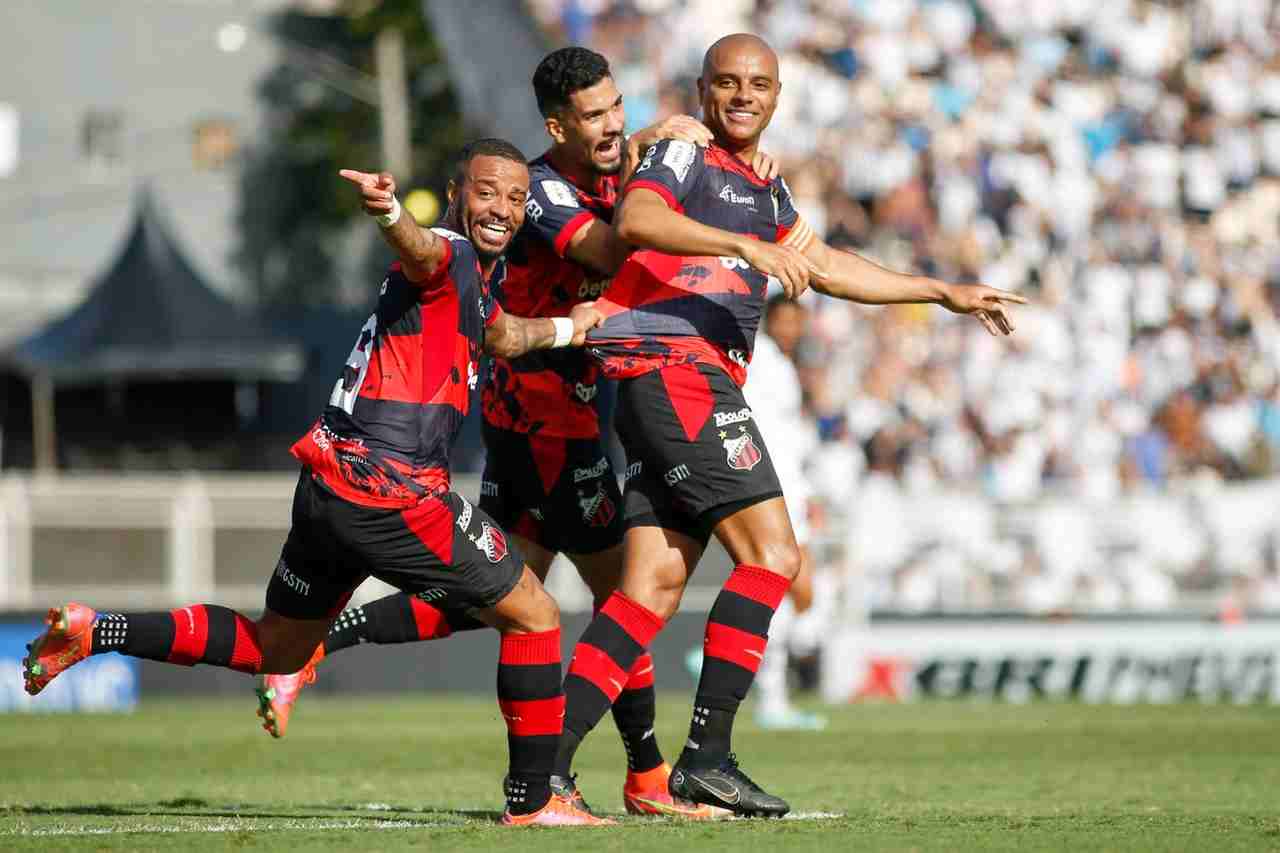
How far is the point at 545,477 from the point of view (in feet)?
23.5

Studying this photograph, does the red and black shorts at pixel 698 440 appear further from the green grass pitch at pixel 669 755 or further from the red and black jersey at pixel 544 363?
the green grass pitch at pixel 669 755

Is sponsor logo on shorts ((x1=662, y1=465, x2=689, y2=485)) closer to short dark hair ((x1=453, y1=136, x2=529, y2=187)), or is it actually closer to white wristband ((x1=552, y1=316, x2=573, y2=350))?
white wristband ((x1=552, y1=316, x2=573, y2=350))

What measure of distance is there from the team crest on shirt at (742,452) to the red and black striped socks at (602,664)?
577mm

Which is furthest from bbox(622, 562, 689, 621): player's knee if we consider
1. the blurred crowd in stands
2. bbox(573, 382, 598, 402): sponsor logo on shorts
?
the blurred crowd in stands

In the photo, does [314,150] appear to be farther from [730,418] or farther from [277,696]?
[730,418]

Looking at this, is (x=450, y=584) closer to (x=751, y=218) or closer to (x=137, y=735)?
(x=751, y=218)

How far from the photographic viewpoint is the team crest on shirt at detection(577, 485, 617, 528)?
718 centimetres

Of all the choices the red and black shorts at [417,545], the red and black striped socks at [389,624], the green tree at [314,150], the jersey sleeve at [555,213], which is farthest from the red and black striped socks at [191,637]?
the green tree at [314,150]

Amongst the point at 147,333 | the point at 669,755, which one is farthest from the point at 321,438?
the point at 147,333

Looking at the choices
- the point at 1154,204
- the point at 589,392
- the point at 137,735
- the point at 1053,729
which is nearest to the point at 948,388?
the point at 1154,204

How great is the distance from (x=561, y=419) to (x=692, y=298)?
2.36ft

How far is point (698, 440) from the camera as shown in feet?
21.7

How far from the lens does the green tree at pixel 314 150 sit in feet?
111

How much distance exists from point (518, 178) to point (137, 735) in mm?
6207
